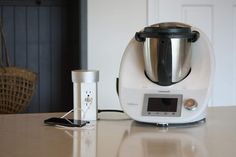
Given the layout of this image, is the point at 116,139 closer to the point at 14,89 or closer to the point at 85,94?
the point at 85,94

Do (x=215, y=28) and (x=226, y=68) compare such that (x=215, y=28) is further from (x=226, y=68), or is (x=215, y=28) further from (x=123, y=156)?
(x=123, y=156)

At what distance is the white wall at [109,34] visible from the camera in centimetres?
246

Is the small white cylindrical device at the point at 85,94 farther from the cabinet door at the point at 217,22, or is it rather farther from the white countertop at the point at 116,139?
the cabinet door at the point at 217,22

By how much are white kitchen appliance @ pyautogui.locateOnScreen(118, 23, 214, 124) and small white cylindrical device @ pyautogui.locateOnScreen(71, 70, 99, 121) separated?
0.08 m

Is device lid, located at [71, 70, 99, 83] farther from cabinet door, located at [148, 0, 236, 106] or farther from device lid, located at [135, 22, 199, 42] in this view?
cabinet door, located at [148, 0, 236, 106]

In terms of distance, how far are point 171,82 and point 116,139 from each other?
0.96 ft

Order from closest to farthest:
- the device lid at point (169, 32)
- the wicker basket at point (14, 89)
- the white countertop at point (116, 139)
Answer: the white countertop at point (116, 139), the device lid at point (169, 32), the wicker basket at point (14, 89)

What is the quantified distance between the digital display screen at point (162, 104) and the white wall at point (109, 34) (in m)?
1.27

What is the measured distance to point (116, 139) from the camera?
100 centimetres

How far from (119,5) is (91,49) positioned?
303 millimetres

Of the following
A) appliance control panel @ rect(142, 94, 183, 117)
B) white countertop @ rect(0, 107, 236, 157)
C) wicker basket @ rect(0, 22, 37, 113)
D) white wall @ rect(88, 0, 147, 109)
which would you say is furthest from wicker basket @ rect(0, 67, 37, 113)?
appliance control panel @ rect(142, 94, 183, 117)

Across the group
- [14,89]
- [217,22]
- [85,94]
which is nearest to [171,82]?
[85,94]

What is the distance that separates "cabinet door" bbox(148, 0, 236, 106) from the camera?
8.37 feet

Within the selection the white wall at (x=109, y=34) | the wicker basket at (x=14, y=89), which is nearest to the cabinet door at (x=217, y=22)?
the white wall at (x=109, y=34)
